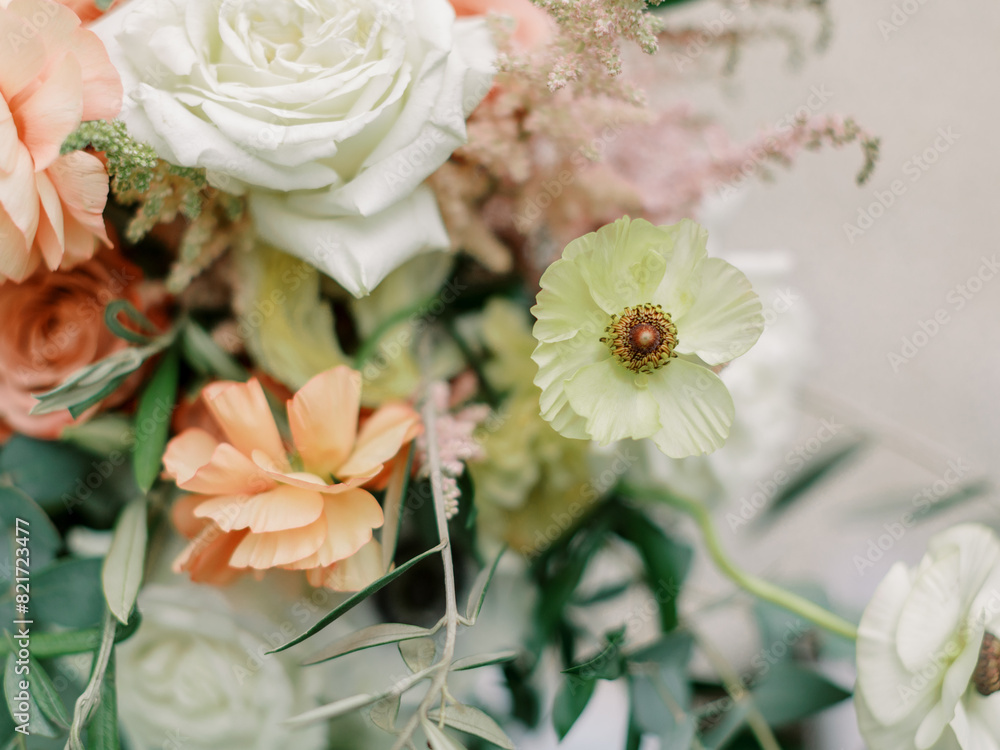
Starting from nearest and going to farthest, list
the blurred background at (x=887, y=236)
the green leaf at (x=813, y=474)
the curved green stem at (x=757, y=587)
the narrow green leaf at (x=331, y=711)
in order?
1. the narrow green leaf at (x=331, y=711)
2. the curved green stem at (x=757, y=587)
3. the green leaf at (x=813, y=474)
4. the blurred background at (x=887, y=236)

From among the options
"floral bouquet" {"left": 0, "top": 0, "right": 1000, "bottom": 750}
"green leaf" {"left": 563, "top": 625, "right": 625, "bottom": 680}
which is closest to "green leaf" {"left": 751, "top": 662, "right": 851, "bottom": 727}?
Answer: "floral bouquet" {"left": 0, "top": 0, "right": 1000, "bottom": 750}

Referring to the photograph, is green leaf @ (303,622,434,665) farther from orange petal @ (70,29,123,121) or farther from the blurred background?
the blurred background

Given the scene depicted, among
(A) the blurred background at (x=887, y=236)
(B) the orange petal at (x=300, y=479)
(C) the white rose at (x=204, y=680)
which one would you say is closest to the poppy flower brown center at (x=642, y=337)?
(B) the orange petal at (x=300, y=479)

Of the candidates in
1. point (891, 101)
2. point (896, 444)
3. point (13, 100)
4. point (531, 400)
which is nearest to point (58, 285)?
point (13, 100)

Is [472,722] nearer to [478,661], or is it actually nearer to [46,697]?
[478,661]

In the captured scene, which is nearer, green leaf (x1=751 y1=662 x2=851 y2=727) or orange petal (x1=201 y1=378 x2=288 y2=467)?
orange petal (x1=201 y1=378 x2=288 y2=467)

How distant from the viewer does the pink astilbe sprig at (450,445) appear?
10.4 inches

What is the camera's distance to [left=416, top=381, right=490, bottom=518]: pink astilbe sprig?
26 cm

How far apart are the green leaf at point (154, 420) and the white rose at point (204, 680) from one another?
0.06m

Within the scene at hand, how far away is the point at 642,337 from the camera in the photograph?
0.23 m

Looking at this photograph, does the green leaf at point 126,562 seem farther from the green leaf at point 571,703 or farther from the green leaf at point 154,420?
the green leaf at point 571,703

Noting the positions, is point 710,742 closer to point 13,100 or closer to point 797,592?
point 797,592

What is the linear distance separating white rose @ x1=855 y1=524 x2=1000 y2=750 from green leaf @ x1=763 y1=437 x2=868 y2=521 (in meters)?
0.20

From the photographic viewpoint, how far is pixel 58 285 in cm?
33
